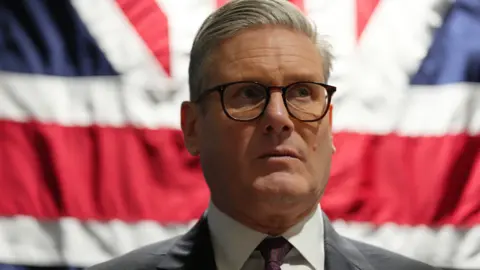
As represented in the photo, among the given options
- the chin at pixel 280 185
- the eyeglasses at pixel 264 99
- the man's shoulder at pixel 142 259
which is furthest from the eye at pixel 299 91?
the man's shoulder at pixel 142 259

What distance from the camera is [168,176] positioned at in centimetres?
125

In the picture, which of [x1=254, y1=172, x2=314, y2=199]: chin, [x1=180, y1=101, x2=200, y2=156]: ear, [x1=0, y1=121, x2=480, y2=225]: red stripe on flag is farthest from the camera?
[x1=0, y1=121, x2=480, y2=225]: red stripe on flag

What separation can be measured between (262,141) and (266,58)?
116 mm

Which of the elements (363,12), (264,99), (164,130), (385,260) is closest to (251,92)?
(264,99)

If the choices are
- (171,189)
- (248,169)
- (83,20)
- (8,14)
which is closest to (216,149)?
(248,169)

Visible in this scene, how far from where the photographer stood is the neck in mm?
819

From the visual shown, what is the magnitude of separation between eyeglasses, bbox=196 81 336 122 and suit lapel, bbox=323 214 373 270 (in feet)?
0.63

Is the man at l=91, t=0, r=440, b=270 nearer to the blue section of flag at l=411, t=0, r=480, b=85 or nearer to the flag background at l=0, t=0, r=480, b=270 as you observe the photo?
the flag background at l=0, t=0, r=480, b=270

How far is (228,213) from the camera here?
0.88m

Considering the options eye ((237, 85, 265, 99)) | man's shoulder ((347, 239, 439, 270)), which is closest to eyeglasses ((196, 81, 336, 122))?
eye ((237, 85, 265, 99))

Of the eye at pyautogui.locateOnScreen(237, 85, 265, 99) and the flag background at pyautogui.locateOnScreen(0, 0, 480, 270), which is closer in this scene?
the eye at pyautogui.locateOnScreen(237, 85, 265, 99)

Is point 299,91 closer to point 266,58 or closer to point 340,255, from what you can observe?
point 266,58

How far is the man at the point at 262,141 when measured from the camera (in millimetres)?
805

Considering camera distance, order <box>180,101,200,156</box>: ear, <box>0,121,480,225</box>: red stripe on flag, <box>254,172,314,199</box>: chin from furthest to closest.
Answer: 1. <box>0,121,480,225</box>: red stripe on flag
2. <box>180,101,200,156</box>: ear
3. <box>254,172,314,199</box>: chin
